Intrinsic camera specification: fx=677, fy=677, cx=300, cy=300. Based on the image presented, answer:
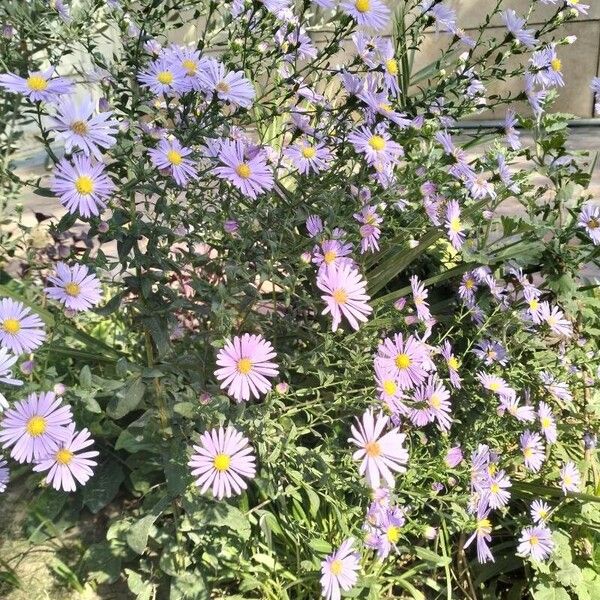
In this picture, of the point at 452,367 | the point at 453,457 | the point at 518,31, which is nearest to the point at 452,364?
the point at 452,367

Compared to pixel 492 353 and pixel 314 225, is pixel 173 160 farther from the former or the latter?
pixel 492 353

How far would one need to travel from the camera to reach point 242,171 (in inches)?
38.7

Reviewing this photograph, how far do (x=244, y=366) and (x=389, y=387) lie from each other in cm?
25

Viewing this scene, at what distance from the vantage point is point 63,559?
134 centimetres

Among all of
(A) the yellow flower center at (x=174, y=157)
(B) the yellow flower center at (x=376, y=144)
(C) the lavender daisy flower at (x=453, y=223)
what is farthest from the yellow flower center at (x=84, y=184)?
(C) the lavender daisy flower at (x=453, y=223)

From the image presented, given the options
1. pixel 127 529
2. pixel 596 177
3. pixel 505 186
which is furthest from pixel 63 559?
pixel 596 177

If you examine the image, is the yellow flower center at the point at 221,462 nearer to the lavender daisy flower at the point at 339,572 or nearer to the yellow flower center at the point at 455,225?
the lavender daisy flower at the point at 339,572

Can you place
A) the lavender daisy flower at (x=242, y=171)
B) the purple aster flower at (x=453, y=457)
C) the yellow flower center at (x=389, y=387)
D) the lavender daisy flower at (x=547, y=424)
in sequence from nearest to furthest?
the lavender daisy flower at (x=242, y=171)
the yellow flower center at (x=389, y=387)
the purple aster flower at (x=453, y=457)
the lavender daisy flower at (x=547, y=424)

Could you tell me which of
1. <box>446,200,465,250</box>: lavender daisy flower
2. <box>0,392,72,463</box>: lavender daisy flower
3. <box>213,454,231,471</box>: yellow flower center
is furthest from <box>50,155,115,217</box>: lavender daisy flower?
<box>446,200,465,250</box>: lavender daisy flower

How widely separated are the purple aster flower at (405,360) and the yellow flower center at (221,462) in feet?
0.98

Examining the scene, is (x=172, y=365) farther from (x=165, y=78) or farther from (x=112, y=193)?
(x=165, y=78)

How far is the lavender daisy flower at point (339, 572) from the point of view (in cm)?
107

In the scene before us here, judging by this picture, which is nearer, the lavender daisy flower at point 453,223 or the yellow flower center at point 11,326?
the yellow flower center at point 11,326

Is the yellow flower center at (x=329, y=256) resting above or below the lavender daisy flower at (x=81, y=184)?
above
